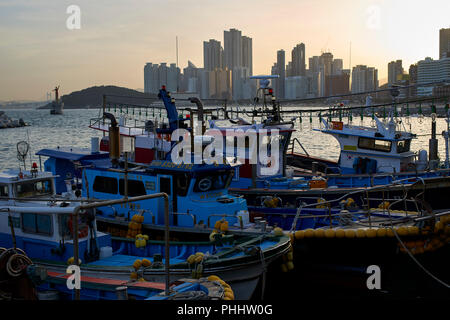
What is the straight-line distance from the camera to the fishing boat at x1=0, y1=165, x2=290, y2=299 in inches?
395

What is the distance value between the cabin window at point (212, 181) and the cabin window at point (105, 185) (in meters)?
2.71

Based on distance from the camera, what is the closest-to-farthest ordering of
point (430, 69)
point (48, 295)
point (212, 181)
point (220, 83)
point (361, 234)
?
point (48, 295) < point (361, 234) < point (212, 181) < point (220, 83) < point (430, 69)

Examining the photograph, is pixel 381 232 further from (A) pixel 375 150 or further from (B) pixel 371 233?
(A) pixel 375 150

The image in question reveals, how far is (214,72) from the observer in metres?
64.2

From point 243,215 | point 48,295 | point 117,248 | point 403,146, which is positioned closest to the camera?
point 48,295

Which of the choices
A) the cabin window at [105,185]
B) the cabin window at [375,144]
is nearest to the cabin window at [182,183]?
the cabin window at [105,185]

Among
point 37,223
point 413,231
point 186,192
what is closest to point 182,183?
point 186,192

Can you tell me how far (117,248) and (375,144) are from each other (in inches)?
520

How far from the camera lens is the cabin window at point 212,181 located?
13391 mm

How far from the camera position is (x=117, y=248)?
12344 millimetres

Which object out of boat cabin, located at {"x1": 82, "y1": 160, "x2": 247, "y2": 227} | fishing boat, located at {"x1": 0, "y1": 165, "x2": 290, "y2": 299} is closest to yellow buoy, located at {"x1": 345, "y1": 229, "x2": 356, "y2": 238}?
fishing boat, located at {"x1": 0, "y1": 165, "x2": 290, "y2": 299}

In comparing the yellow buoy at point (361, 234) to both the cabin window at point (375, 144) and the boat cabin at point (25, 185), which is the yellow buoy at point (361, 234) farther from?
the cabin window at point (375, 144)
